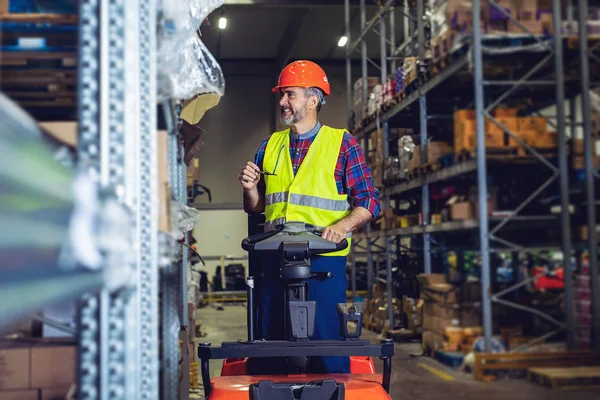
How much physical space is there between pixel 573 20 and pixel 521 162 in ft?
5.18

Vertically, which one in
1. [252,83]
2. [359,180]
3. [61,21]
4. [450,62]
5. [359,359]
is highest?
[252,83]

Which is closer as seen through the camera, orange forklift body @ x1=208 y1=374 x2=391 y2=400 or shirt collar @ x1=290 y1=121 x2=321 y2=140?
orange forklift body @ x1=208 y1=374 x2=391 y2=400

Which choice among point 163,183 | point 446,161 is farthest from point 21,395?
point 446,161

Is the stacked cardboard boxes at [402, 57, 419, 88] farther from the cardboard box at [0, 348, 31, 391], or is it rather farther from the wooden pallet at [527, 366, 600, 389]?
the cardboard box at [0, 348, 31, 391]

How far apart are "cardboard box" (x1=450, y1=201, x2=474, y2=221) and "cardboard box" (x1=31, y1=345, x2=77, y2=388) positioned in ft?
18.2

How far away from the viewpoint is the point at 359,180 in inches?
127

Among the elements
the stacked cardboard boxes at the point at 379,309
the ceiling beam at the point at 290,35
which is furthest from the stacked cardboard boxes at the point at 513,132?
the ceiling beam at the point at 290,35

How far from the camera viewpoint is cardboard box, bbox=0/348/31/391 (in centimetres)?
216

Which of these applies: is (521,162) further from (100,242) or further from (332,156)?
(100,242)

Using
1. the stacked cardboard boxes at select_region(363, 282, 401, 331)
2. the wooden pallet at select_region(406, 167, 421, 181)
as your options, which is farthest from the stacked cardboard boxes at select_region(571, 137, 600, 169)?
the stacked cardboard boxes at select_region(363, 282, 401, 331)

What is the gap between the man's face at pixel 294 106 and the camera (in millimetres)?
3363

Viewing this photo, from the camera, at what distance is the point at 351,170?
3.26 metres

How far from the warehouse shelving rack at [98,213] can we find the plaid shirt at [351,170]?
141cm

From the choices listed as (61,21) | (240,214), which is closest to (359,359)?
(61,21)
